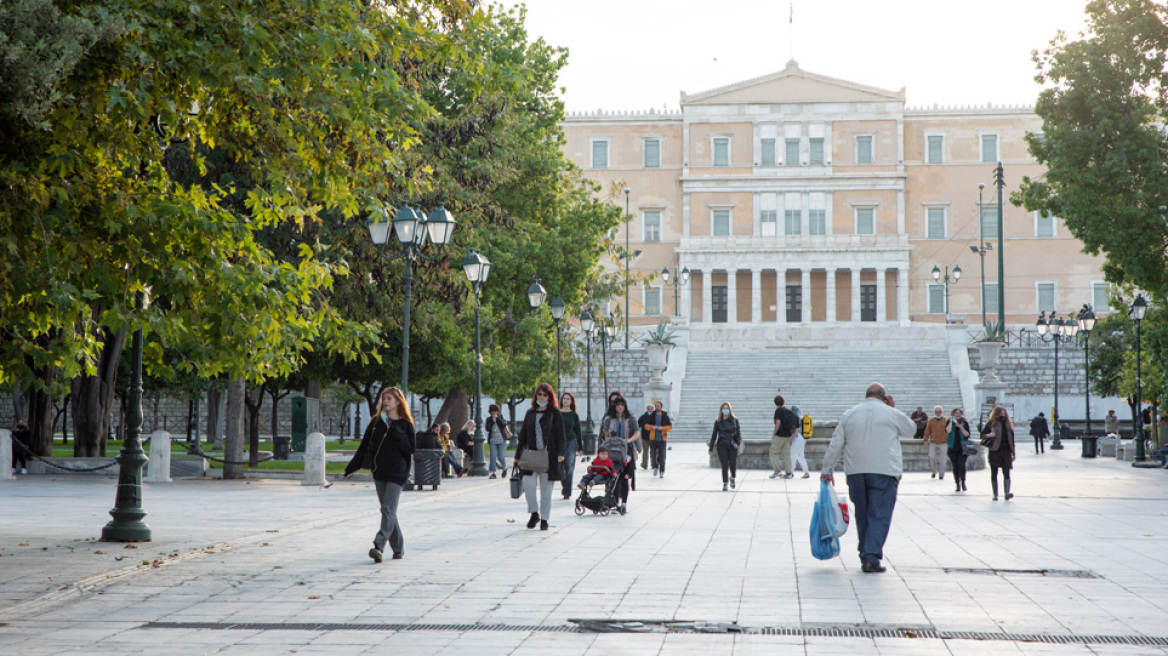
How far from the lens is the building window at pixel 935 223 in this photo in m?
72.7

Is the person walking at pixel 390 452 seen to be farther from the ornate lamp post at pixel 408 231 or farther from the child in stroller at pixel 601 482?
the ornate lamp post at pixel 408 231

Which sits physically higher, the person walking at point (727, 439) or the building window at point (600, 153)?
the building window at point (600, 153)

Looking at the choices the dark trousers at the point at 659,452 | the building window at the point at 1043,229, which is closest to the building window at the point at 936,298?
the building window at the point at 1043,229

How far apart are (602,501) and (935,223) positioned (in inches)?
2396

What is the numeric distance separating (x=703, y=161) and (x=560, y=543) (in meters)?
62.5

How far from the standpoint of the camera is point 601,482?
16.0 metres

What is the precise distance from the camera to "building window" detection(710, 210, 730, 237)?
7306 centimetres

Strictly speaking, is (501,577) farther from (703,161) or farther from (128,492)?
(703,161)

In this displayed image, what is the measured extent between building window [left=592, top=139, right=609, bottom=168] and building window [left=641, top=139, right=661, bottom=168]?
216 centimetres

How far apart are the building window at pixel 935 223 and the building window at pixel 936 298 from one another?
2954mm

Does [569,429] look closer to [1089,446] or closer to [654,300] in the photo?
[1089,446]

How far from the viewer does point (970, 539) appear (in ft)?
43.2

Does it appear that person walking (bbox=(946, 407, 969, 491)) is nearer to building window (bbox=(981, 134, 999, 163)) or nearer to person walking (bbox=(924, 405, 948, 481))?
person walking (bbox=(924, 405, 948, 481))

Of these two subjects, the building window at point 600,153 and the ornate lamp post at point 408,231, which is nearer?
the ornate lamp post at point 408,231
